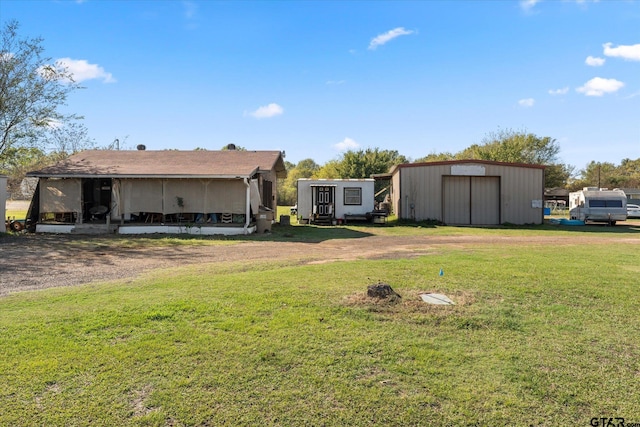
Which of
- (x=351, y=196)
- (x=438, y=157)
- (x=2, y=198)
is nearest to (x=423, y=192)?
(x=351, y=196)

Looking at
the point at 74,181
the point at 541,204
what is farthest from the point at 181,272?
the point at 541,204

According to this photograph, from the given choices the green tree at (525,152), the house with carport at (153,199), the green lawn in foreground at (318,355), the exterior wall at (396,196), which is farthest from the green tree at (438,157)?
the green lawn in foreground at (318,355)

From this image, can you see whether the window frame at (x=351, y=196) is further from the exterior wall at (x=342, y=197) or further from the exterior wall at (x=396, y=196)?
the exterior wall at (x=396, y=196)

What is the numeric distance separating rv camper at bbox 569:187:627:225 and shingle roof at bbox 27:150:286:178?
17.6 metres

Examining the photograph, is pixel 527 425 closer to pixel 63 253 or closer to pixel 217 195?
pixel 63 253

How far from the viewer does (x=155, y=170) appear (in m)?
16.6

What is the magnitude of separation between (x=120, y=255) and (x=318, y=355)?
336 inches

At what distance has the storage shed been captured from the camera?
74.2 ft

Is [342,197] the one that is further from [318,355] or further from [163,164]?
[318,355]

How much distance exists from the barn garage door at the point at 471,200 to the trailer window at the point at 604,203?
5.59m

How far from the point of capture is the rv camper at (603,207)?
22875mm

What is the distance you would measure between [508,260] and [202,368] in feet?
24.4

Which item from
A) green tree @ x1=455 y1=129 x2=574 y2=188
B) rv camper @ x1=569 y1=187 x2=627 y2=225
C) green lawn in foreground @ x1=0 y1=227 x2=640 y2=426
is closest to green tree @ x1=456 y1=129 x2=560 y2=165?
green tree @ x1=455 y1=129 x2=574 y2=188

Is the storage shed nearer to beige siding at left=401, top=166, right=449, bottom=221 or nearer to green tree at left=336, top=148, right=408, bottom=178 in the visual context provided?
beige siding at left=401, top=166, right=449, bottom=221
